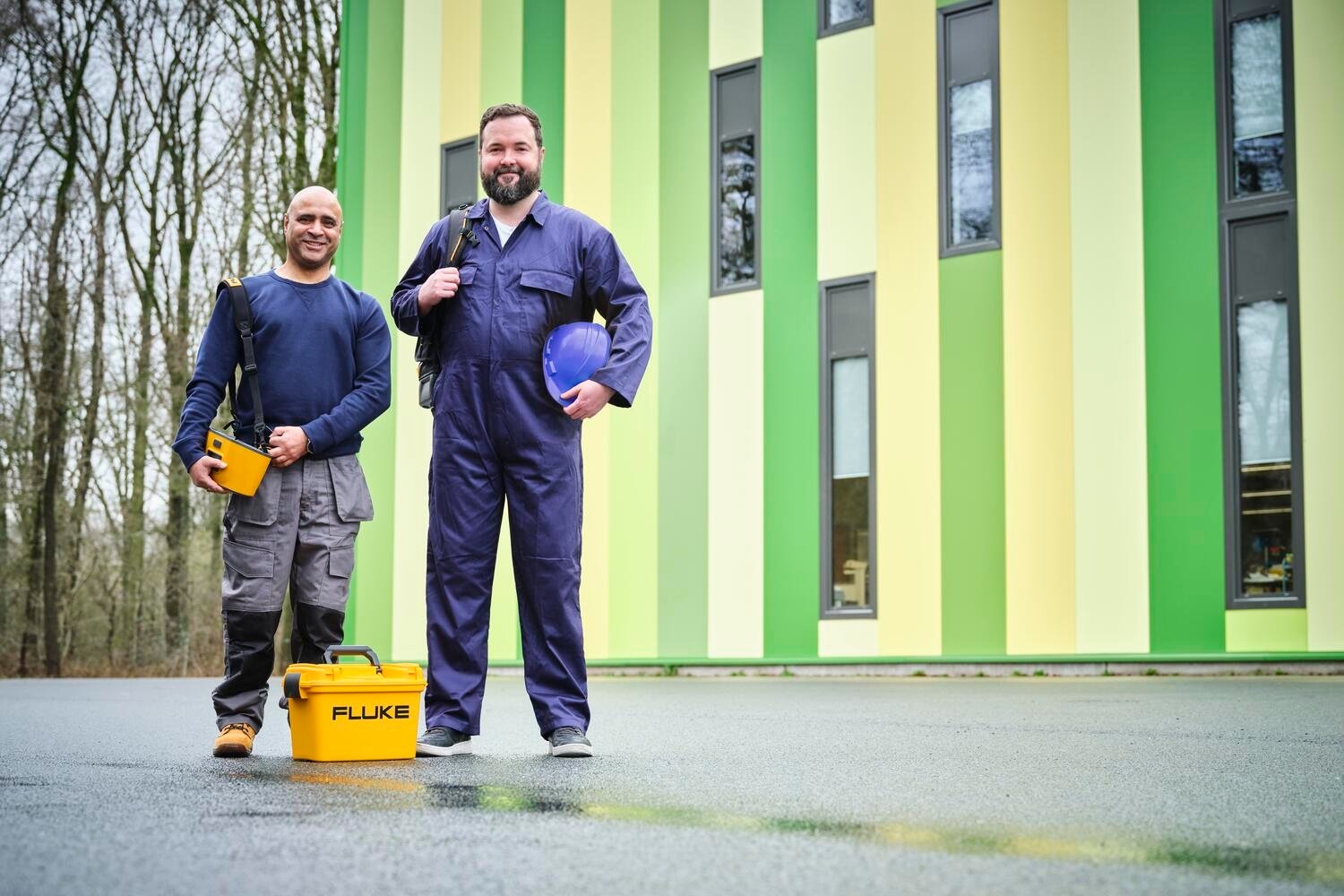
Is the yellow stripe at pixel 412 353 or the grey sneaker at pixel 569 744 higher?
the yellow stripe at pixel 412 353

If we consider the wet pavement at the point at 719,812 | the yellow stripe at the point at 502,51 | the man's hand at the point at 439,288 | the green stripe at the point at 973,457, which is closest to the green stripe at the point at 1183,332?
the green stripe at the point at 973,457

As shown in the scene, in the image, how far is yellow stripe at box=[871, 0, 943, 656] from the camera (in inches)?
524

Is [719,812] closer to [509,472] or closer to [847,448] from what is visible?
[509,472]

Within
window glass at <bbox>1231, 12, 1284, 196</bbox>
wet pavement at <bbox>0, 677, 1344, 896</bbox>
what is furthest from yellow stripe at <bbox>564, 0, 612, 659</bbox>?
wet pavement at <bbox>0, 677, 1344, 896</bbox>

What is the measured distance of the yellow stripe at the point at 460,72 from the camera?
1748cm

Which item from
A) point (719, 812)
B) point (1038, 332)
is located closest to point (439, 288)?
point (719, 812)

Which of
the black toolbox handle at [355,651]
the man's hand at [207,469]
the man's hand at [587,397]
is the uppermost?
the man's hand at [587,397]

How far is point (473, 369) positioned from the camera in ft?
17.0

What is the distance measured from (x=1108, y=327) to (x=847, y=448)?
2606 mm

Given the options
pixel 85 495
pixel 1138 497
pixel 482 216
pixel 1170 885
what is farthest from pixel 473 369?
pixel 85 495

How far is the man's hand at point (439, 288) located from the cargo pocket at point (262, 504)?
772 millimetres

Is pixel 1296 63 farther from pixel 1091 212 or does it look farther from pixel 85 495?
pixel 85 495

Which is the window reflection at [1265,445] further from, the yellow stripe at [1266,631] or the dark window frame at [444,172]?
the dark window frame at [444,172]

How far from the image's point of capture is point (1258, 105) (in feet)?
39.1
